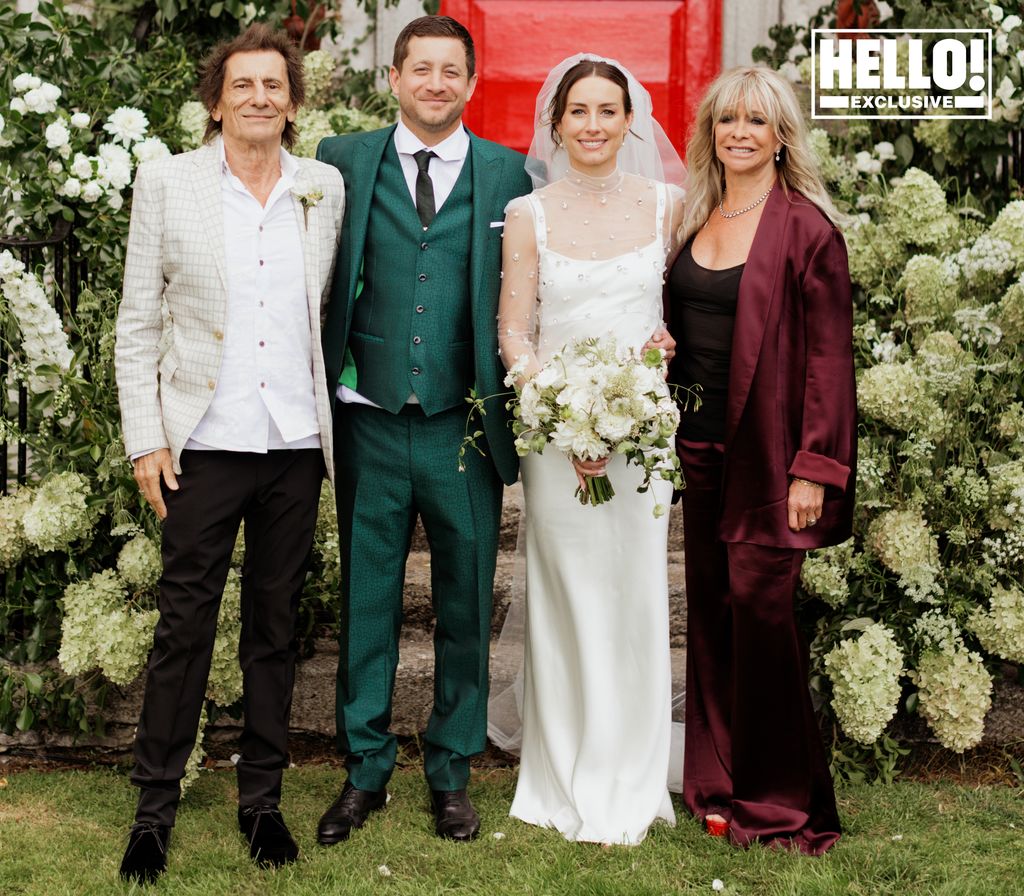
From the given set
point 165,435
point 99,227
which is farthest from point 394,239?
point 99,227

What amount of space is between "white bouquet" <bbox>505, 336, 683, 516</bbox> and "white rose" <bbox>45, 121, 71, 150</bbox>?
2.15 metres

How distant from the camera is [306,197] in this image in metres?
3.55

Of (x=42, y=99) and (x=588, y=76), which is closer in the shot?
(x=588, y=76)

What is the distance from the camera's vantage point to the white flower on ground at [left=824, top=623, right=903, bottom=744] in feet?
13.7

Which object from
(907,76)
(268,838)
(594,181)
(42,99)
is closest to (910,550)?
(594,181)

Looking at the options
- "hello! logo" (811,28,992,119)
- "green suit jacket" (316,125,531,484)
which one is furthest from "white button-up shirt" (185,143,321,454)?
"hello! logo" (811,28,992,119)

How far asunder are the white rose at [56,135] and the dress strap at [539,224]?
1.93 m

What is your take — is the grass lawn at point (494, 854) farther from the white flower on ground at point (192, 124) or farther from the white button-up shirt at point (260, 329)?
the white flower on ground at point (192, 124)

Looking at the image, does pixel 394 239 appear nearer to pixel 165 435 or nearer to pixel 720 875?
pixel 165 435

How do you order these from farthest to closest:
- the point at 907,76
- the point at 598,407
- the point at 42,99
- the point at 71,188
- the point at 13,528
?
the point at 907,76, the point at 42,99, the point at 71,188, the point at 13,528, the point at 598,407

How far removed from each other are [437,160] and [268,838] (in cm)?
201

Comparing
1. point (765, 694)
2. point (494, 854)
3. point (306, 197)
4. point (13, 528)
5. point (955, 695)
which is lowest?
point (494, 854)

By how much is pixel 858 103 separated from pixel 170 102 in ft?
10.6

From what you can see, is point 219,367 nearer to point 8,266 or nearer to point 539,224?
point 539,224
